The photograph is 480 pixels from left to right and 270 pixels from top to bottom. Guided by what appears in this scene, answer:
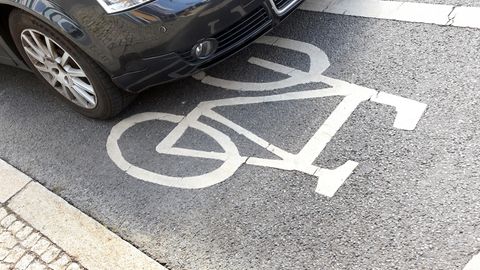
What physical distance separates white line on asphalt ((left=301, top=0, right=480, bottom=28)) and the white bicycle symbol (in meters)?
0.46

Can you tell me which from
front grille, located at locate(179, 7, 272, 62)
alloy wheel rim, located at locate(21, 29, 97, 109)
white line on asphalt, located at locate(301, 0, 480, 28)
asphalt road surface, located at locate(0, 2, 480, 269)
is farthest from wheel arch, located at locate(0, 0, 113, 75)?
white line on asphalt, located at locate(301, 0, 480, 28)

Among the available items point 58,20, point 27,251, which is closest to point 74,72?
point 58,20

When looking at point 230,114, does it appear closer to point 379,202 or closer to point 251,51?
point 251,51

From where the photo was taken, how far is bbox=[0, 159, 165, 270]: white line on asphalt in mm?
3160

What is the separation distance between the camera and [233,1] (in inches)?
135

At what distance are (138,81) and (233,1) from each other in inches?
31.5

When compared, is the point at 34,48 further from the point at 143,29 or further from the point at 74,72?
the point at 143,29

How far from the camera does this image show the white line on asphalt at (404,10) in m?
3.93

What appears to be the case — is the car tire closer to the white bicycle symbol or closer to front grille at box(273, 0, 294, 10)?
the white bicycle symbol

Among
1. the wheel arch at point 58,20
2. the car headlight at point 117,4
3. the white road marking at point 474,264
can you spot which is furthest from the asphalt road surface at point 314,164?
the car headlight at point 117,4

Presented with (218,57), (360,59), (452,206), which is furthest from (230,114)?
(452,206)

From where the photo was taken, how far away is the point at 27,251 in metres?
3.38

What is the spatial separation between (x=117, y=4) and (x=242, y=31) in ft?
2.67

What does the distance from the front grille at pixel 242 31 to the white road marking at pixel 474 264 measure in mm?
1899
